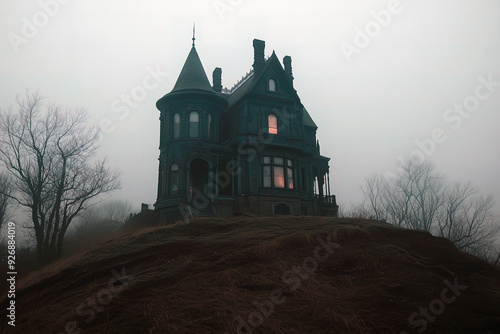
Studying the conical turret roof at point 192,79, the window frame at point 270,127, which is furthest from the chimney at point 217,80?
the window frame at point 270,127

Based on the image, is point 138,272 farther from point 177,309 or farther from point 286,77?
point 286,77

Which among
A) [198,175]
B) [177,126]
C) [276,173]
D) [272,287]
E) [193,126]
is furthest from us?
[198,175]

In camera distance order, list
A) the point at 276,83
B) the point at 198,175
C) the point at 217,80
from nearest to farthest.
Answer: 1. the point at 198,175
2. the point at 276,83
3. the point at 217,80

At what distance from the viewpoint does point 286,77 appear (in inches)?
1149

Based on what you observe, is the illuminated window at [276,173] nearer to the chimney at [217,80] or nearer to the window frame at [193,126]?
the window frame at [193,126]

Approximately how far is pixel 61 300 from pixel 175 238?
14.9 feet

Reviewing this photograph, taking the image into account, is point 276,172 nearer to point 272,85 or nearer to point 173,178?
point 272,85

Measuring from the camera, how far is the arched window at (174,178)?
2548cm

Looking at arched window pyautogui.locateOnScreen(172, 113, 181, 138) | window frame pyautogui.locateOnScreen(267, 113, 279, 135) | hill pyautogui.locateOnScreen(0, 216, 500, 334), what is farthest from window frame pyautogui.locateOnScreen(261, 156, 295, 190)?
hill pyautogui.locateOnScreen(0, 216, 500, 334)

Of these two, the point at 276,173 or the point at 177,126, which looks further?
the point at 177,126

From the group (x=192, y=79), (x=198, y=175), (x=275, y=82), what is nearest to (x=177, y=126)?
A: (x=198, y=175)

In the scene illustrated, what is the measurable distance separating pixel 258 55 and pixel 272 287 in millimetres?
23443

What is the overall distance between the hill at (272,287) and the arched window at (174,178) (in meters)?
10.7

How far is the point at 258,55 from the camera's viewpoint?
3002 centimetres
